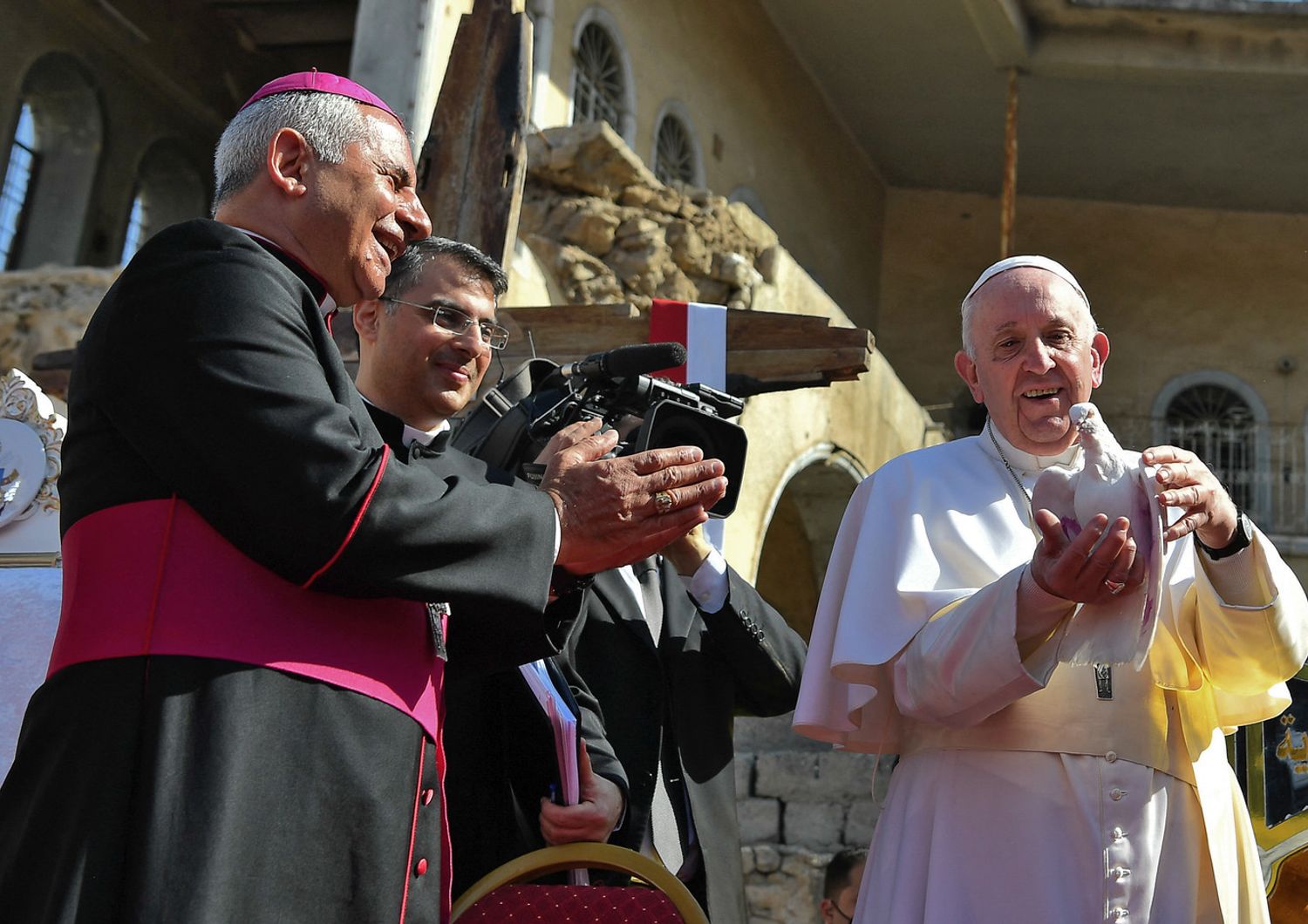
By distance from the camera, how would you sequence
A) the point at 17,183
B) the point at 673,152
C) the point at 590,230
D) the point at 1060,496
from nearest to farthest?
the point at 1060,496 → the point at 590,230 → the point at 17,183 → the point at 673,152

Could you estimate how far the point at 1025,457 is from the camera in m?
2.90

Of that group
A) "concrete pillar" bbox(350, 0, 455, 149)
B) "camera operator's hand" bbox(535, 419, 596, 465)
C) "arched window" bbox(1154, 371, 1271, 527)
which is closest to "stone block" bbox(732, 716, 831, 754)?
"concrete pillar" bbox(350, 0, 455, 149)

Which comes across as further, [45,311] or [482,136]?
[45,311]

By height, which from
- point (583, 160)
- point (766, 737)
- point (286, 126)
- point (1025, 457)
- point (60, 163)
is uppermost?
point (60, 163)

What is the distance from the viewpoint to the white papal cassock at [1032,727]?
2.44 meters

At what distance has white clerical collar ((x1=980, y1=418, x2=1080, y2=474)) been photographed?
289 cm

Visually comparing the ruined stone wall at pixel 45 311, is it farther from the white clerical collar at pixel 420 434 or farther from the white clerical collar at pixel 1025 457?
the white clerical collar at pixel 1025 457

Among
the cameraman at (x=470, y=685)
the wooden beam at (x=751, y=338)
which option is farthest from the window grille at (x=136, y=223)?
the cameraman at (x=470, y=685)

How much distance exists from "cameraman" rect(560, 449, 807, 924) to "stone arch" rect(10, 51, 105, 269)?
11837 mm

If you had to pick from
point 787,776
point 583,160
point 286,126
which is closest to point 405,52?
point 583,160

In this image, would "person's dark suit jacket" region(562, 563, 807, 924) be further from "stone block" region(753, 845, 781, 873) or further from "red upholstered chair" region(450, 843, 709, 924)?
"stone block" region(753, 845, 781, 873)

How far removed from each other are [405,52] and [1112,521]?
859 centimetres

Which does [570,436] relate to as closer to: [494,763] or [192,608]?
[192,608]

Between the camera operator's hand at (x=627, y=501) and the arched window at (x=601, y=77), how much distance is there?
10.3 m
